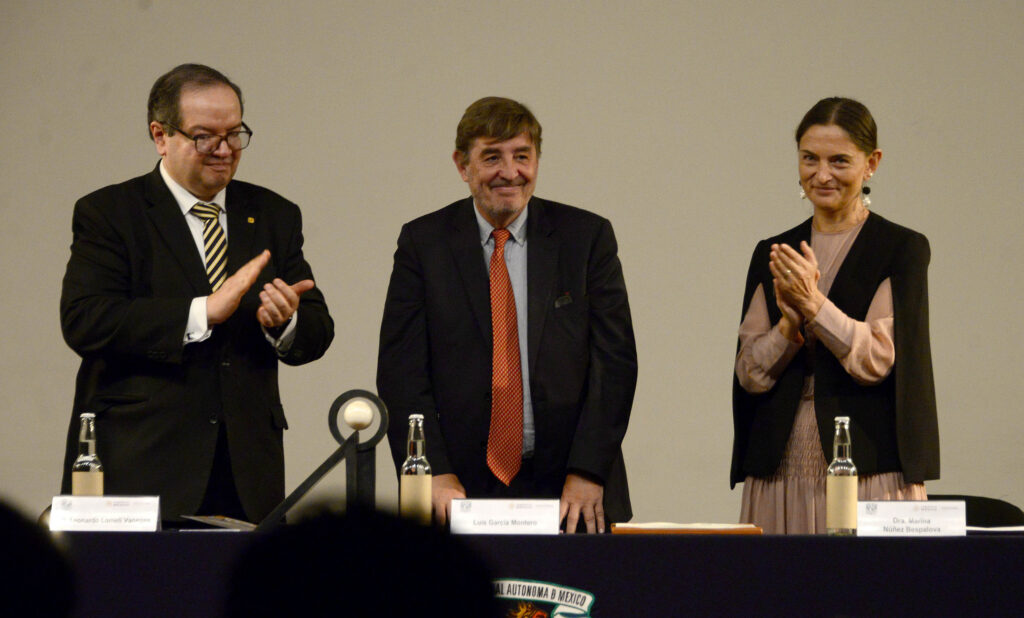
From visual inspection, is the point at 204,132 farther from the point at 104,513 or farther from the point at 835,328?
the point at 835,328

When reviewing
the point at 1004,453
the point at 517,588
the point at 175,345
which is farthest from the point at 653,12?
the point at 517,588

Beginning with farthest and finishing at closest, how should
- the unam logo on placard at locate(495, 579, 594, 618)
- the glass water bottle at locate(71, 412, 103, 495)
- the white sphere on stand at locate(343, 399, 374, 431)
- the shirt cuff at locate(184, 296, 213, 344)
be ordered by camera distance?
1. the shirt cuff at locate(184, 296, 213, 344)
2. the glass water bottle at locate(71, 412, 103, 495)
3. the white sphere on stand at locate(343, 399, 374, 431)
4. the unam logo on placard at locate(495, 579, 594, 618)

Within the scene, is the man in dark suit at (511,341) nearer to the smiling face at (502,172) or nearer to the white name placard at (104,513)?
the smiling face at (502,172)

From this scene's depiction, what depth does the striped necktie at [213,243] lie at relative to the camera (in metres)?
3.01

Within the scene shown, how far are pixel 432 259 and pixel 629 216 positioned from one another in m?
1.43

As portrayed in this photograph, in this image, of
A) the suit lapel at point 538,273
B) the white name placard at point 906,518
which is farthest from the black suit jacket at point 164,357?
the white name placard at point 906,518

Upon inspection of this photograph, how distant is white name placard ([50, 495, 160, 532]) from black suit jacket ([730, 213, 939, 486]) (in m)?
1.47

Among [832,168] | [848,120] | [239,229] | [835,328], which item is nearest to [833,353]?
[835,328]

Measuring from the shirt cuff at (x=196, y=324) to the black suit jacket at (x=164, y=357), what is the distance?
21 mm

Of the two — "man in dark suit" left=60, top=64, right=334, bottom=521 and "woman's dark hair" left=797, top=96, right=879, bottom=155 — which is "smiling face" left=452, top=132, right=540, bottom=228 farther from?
"woman's dark hair" left=797, top=96, right=879, bottom=155

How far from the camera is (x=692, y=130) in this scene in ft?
14.6

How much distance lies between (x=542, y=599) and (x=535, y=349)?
984mm

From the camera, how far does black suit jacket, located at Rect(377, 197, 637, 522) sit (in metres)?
2.97

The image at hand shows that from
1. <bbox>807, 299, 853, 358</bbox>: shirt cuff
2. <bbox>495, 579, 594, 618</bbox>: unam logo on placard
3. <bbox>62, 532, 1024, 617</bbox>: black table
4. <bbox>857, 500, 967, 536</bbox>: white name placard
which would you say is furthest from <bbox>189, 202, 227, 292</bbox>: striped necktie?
<bbox>857, 500, 967, 536</bbox>: white name placard
